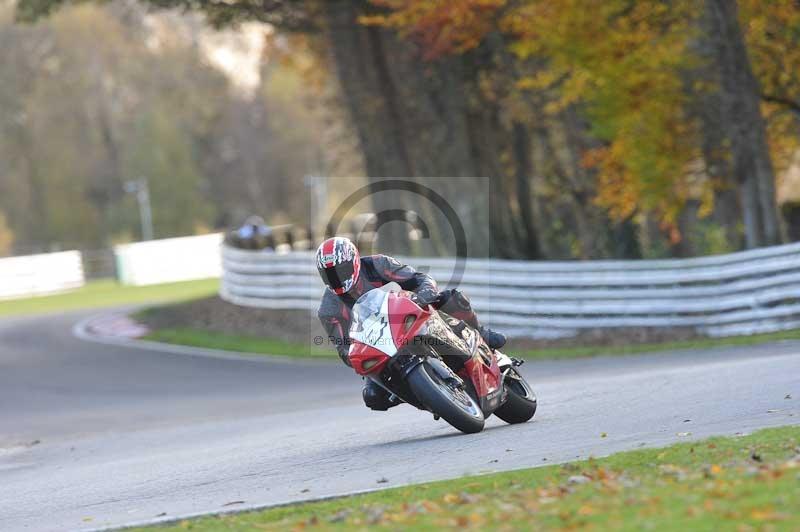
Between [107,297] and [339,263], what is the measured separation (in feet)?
109

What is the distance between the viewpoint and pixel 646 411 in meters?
10.4

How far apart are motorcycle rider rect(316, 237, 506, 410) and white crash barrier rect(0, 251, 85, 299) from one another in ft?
128

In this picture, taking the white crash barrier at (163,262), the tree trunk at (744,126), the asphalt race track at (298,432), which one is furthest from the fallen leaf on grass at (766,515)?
the white crash barrier at (163,262)

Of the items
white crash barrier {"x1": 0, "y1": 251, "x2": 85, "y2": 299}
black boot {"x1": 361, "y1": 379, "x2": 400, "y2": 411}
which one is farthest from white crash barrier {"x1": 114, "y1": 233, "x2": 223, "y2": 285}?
black boot {"x1": 361, "y1": 379, "x2": 400, "y2": 411}

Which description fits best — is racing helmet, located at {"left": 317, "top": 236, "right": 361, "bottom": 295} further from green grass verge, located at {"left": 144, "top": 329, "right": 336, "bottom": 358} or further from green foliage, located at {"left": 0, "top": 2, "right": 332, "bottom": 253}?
green foliage, located at {"left": 0, "top": 2, "right": 332, "bottom": 253}

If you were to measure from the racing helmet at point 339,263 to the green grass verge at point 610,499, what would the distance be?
5.98 feet

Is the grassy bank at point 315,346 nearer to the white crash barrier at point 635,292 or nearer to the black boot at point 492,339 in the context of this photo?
the white crash barrier at point 635,292

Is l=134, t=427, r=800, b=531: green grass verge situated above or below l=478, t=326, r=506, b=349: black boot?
below

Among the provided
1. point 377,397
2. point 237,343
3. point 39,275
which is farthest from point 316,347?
point 39,275

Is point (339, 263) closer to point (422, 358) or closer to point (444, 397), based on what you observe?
point (422, 358)

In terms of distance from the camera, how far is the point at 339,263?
9656mm

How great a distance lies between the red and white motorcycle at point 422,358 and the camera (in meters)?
9.52

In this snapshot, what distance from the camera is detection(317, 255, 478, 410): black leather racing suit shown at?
32.6 feet

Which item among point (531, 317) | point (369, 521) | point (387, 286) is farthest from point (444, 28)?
point (369, 521)
